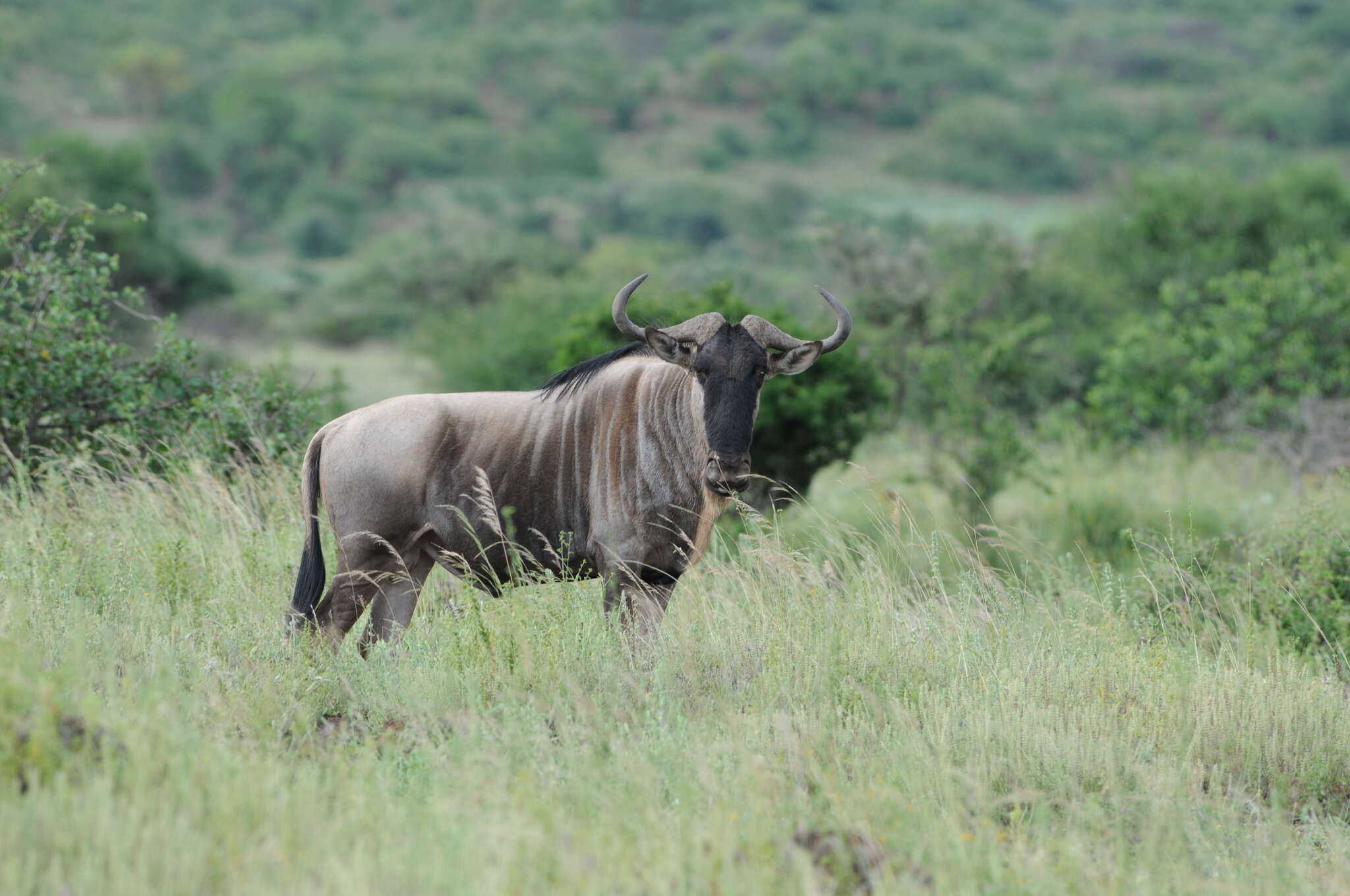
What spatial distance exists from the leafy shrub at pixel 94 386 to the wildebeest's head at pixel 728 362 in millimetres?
3216

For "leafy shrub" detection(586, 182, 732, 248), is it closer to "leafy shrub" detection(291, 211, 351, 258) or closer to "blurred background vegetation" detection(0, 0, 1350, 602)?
"blurred background vegetation" detection(0, 0, 1350, 602)

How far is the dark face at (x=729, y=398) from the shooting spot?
5402mm

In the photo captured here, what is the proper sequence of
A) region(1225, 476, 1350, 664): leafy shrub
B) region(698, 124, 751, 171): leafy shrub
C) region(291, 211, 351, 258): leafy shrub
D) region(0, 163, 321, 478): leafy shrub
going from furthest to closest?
1. region(698, 124, 751, 171): leafy shrub
2. region(291, 211, 351, 258): leafy shrub
3. region(0, 163, 321, 478): leafy shrub
4. region(1225, 476, 1350, 664): leafy shrub

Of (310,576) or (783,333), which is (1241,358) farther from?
(310,576)

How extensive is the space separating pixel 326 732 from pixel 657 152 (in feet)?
310

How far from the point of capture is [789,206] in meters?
70.2

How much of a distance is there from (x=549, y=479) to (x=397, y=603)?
855 mm

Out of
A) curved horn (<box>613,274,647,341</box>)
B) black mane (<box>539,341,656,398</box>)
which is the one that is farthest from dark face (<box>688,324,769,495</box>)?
black mane (<box>539,341,656,398</box>)

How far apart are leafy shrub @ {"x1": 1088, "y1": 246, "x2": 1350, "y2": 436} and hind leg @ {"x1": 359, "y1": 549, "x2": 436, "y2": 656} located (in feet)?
33.6

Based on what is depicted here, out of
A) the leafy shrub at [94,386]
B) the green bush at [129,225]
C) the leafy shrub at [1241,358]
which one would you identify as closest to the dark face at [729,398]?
the leafy shrub at [94,386]

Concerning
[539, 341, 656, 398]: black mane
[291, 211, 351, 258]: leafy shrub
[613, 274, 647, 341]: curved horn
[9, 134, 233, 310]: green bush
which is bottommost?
[291, 211, 351, 258]: leafy shrub

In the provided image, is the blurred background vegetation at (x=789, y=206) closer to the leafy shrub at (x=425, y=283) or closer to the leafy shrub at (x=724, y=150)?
the leafy shrub at (x=425, y=283)

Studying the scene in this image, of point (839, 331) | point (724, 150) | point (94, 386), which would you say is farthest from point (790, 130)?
point (839, 331)

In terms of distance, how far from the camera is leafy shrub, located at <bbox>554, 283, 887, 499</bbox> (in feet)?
38.2
